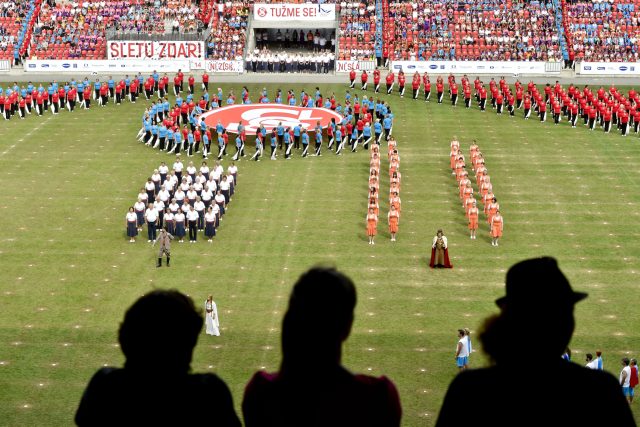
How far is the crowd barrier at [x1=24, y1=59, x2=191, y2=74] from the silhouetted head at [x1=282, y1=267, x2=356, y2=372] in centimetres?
4393

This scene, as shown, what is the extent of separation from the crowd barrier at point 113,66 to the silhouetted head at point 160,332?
1723 inches

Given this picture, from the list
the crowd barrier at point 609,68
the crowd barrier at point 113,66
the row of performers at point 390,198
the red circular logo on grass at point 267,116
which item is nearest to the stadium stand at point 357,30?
the crowd barrier at point 113,66

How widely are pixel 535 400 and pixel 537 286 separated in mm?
415

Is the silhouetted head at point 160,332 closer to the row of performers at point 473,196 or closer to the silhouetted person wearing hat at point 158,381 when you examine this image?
the silhouetted person wearing hat at point 158,381

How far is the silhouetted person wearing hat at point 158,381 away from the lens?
3.63 metres

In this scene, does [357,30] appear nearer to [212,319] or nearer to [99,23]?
[99,23]

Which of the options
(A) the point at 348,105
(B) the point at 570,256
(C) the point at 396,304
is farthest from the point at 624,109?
(C) the point at 396,304

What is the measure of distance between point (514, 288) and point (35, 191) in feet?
92.1

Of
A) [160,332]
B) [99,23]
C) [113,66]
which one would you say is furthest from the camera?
[99,23]

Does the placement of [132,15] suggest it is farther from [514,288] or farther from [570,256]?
[514,288]

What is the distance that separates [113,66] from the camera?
4678cm

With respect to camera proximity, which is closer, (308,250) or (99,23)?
(308,250)

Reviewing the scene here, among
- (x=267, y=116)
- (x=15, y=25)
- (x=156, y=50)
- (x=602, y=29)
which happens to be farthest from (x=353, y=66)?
(x=15, y=25)

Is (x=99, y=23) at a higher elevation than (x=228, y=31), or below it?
higher
